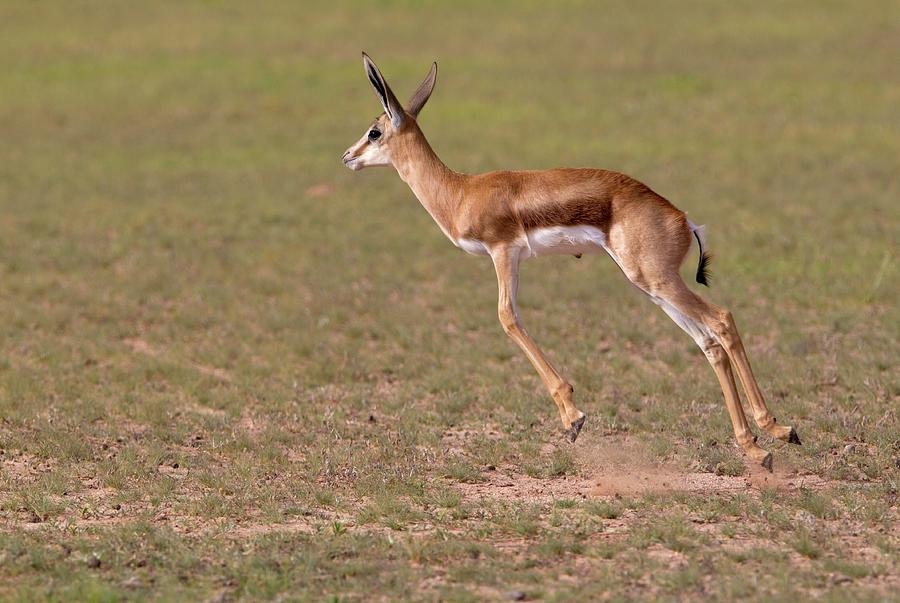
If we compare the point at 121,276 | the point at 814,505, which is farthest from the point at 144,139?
the point at 814,505

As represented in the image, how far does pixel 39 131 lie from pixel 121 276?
11.4 meters

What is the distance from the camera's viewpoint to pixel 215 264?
1639 centimetres

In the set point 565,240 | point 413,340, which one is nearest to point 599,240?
point 565,240

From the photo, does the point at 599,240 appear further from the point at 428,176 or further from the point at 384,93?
the point at 384,93

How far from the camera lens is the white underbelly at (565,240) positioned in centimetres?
866

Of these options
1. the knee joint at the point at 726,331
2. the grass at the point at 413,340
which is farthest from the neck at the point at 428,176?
the knee joint at the point at 726,331

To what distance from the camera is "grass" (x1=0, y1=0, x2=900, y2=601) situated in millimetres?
7426

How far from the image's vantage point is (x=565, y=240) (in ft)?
28.5

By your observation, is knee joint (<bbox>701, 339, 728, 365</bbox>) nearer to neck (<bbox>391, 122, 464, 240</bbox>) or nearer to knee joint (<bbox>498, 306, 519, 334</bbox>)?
knee joint (<bbox>498, 306, 519, 334</bbox>)

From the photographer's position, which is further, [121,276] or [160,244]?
[160,244]

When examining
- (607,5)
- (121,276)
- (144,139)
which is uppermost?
(607,5)

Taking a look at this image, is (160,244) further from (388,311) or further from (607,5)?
(607,5)

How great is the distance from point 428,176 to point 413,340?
4045 mm

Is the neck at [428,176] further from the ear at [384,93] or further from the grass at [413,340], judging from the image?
the grass at [413,340]
